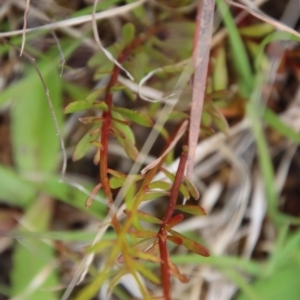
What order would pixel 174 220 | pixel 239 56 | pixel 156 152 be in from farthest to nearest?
pixel 156 152
pixel 239 56
pixel 174 220

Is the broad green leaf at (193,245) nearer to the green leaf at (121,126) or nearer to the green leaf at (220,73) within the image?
the green leaf at (121,126)

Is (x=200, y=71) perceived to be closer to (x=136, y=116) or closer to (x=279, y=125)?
(x=136, y=116)

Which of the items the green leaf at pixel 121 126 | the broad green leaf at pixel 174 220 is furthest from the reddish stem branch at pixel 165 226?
the green leaf at pixel 121 126

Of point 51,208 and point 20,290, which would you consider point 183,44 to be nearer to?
point 51,208

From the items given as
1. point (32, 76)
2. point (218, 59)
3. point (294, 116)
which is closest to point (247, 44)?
point (218, 59)

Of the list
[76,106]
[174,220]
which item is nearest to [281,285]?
[174,220]

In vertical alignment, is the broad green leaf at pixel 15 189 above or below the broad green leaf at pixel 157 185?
below

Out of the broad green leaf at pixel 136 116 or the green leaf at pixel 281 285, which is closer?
the broad green leaf at pixel 136 116

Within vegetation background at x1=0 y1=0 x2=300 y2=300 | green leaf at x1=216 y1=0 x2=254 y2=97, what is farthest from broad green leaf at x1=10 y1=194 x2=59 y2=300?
green leaf at x1=216 y1=0 x2=254 y2=97
